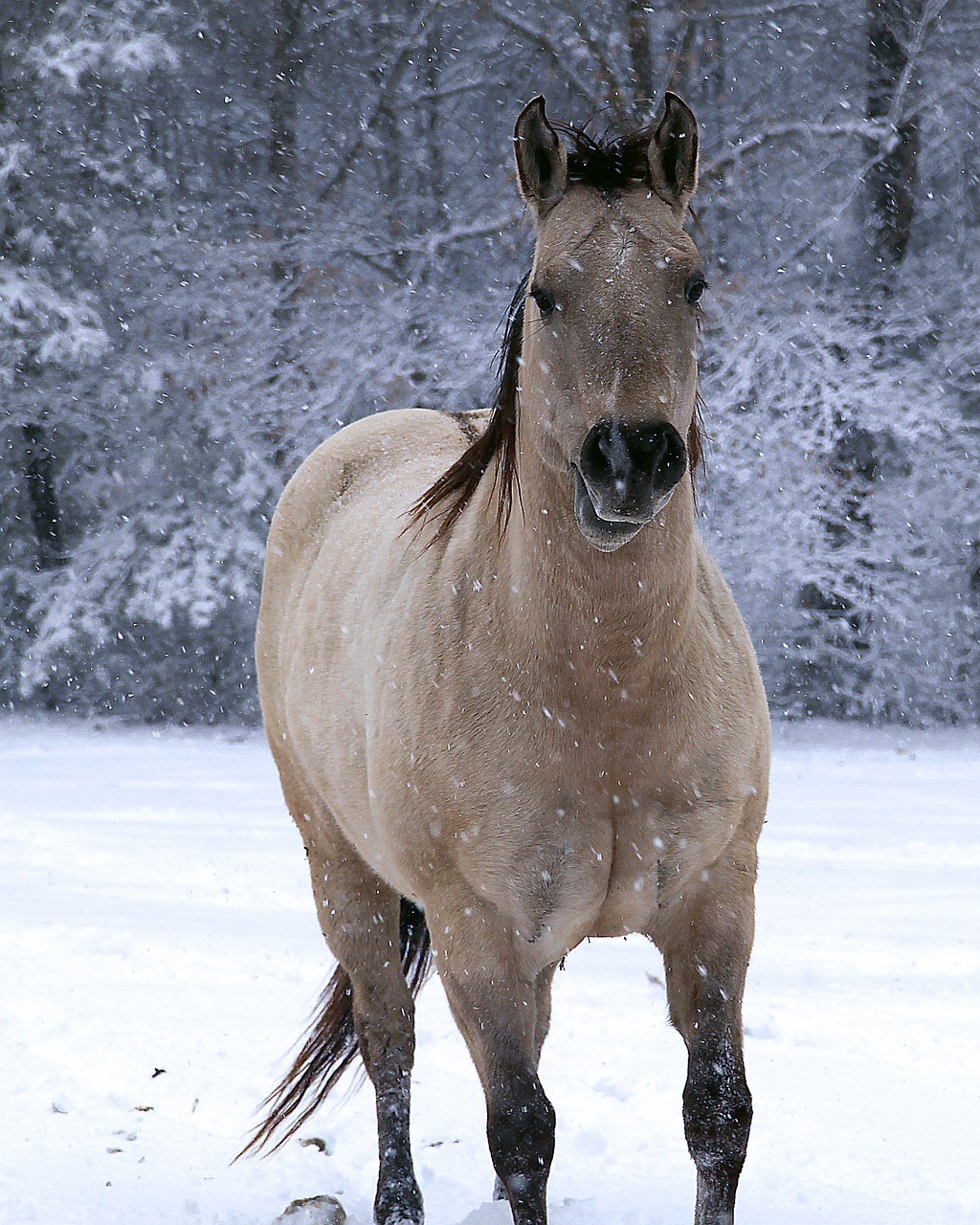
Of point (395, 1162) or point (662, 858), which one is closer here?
point (662, 858)

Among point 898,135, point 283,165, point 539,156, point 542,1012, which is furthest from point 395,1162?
point 283,165

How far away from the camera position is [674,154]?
2521 mm

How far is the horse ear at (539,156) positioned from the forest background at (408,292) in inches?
348

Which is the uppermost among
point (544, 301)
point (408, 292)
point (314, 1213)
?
point (408, 292)

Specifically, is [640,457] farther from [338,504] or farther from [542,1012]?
[338,504]

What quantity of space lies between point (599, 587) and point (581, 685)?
8.0 inches

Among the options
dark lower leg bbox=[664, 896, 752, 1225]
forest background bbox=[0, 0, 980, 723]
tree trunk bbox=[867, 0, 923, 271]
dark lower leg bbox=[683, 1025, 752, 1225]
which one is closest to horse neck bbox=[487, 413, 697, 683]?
dark lower leg bbox=[664, 896, 752, 1225]

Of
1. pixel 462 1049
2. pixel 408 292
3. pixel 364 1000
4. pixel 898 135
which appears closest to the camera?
pixel 364 1000

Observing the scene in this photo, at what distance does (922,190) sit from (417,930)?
11.7 m

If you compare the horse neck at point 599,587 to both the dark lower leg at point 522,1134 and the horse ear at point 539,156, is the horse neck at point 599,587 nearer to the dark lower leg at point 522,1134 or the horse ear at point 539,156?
the horse ear at point 539,156

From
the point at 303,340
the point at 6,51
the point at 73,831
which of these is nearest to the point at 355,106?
the point at 303,340

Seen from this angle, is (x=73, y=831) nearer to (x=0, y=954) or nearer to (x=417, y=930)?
(x=0, y=954)

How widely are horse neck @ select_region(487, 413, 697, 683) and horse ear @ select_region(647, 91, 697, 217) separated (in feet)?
1.78

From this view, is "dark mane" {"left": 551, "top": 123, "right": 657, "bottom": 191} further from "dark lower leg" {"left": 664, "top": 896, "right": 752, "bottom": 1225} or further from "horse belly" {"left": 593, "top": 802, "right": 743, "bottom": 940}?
"dark lower leg" {"left": 664, "top": 896, "right": 752, "bottom": 1225}
